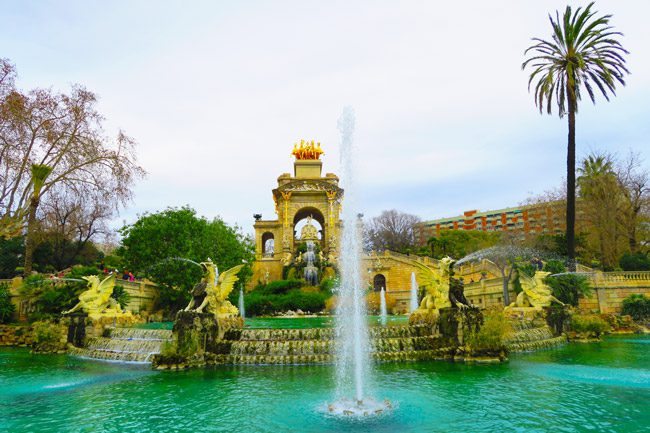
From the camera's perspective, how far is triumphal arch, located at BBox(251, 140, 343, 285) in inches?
2146

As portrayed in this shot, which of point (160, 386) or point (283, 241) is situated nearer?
point (160, 386)

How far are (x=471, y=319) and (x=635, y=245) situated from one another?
90.6 feet

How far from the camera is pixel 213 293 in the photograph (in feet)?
47.2

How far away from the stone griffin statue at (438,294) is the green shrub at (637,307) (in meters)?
13.7

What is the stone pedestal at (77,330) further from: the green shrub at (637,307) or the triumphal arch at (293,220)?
the triumphal arch at (293,220)

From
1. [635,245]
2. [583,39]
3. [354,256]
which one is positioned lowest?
[354,256]

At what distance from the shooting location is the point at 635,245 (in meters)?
33.2

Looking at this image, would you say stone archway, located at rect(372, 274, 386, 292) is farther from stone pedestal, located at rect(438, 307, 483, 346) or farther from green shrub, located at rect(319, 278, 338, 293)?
stone pedestal, located at rect(438, 307, 483, 346)

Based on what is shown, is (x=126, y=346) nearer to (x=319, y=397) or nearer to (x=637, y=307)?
(x=319, y=397)

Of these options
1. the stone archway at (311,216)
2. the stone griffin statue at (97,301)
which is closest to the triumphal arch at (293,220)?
the stone archway at (311,216)

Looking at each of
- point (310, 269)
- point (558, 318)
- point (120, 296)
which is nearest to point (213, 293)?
point (120, 296)

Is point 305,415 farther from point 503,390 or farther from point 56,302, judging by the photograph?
point 56,302

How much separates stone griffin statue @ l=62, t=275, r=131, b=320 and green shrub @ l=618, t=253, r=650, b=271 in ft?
91.9

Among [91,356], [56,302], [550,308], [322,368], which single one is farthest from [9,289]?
[550,308]
